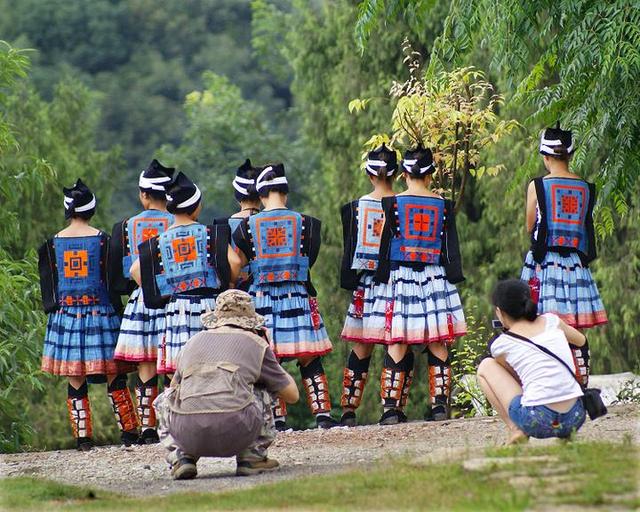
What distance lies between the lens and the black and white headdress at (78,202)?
13008 millimetres

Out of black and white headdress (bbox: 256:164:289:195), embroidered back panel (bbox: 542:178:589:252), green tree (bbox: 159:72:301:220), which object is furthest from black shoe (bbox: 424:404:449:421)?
green tree (bbox: 159:72:301:220)

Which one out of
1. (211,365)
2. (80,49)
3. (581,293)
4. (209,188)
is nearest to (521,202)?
(581,293)

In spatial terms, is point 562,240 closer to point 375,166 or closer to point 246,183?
point 375,166

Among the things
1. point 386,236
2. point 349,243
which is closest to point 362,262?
point 349,243

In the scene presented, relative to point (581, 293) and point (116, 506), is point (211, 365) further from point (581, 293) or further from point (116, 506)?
point (581, 293)

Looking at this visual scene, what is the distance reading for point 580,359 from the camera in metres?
12.7

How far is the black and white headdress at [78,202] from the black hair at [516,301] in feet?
14.7

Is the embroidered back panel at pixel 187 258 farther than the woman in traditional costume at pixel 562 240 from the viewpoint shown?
No

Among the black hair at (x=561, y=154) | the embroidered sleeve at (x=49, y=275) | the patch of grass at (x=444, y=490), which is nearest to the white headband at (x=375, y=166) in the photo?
the black hair at (x=561, y=154)

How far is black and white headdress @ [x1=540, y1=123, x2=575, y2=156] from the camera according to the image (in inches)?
496

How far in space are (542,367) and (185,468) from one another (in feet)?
7.42

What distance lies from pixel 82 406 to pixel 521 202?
11.3 m

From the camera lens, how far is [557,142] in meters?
12.6

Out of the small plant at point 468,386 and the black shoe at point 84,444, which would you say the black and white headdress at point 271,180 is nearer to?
the black shoe at point 84,444
